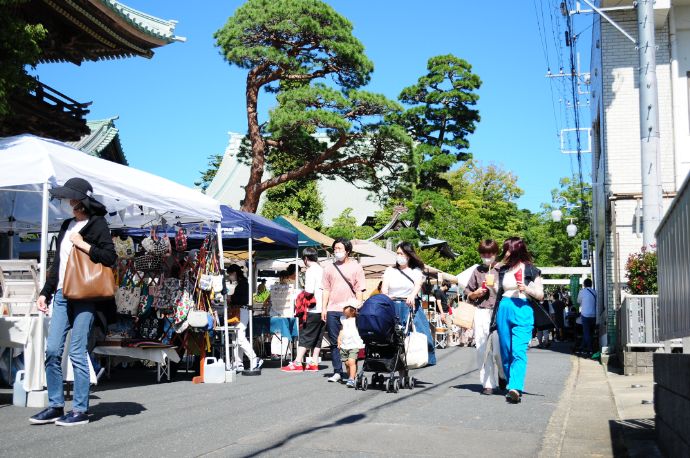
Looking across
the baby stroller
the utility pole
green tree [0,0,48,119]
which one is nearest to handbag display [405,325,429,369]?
the baby stroller

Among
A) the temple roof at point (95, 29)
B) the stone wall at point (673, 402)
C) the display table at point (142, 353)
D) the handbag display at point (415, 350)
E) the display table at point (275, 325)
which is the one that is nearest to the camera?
the stone wall at point (673, 402)

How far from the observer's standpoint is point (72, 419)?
22.4 ft

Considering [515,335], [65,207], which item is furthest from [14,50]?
[515,335]

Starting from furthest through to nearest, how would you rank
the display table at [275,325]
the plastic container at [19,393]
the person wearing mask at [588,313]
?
the person wearing mask at [588,313], the display table at [275,325], the plastic container at [19,393]

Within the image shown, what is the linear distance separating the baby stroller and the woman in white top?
0.18 metres

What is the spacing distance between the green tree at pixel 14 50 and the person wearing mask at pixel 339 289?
5.07 meters

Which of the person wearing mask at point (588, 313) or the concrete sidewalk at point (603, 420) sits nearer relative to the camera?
the concrete sidewalk at point (603, 420)

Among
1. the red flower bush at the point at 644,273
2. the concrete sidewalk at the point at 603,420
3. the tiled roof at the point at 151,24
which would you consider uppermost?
the tiled roof at the point at 151,24

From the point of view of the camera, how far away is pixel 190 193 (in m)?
11.8

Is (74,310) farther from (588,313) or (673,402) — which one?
(588,313)

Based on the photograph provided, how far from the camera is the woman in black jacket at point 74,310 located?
677 centimetres

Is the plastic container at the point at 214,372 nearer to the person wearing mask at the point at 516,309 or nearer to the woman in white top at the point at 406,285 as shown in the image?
the woman in white top at the point at 406,285

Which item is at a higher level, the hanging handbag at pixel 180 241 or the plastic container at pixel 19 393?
the hanging handbag at pixel 180 241

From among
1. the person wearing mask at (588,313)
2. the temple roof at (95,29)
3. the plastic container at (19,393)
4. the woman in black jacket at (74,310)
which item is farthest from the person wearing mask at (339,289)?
the person wearing mask at (588,313)
